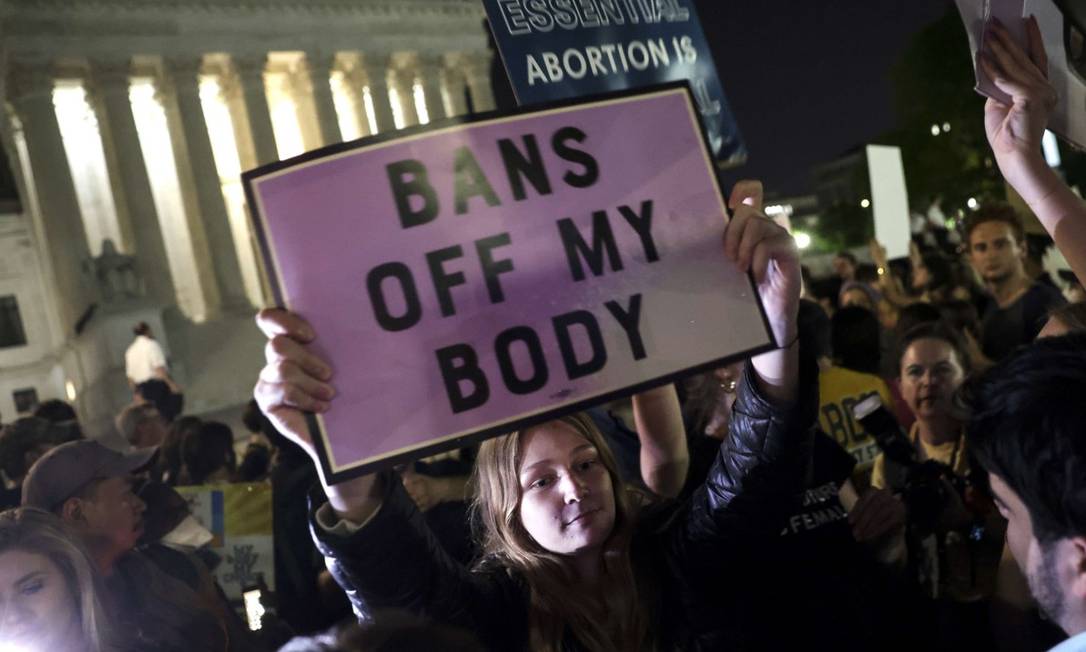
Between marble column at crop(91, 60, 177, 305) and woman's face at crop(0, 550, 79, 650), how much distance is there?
2604 cm

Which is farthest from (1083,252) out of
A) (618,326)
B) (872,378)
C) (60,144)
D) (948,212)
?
(948,212)

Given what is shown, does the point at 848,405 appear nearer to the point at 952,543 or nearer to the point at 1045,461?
the point at 952,543

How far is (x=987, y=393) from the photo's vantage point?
67.8 inches

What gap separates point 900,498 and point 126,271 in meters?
25.0

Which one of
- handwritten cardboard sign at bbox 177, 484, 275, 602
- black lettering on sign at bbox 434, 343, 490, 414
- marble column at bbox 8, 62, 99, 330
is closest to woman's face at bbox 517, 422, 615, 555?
black lettering on sign at bbox 434, 343, 490, 414

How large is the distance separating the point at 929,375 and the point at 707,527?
185 cm

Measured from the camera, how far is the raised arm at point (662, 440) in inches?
115

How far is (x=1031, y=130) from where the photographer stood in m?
2.59

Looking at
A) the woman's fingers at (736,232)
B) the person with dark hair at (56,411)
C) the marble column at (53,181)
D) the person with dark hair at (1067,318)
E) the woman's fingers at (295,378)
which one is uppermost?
the marble column at (53,181)

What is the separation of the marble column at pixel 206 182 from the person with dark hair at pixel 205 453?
24.0 m

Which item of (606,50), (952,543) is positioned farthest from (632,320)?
(606,50)

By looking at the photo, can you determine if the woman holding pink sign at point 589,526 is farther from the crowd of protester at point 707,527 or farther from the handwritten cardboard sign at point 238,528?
the handwritten cardboard sign at point 238,528

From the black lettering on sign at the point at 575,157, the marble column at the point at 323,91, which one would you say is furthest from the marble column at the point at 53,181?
the black lettering on sign at the point at 575,157

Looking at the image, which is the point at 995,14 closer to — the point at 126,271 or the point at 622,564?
the point at 622,564
